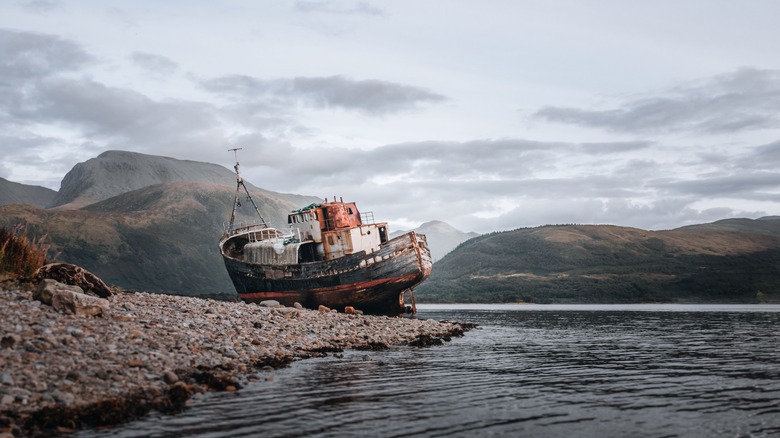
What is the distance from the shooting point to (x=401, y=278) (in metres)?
48.4

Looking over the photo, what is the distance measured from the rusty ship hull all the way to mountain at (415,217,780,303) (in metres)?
85.0

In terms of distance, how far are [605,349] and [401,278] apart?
22.6 meters

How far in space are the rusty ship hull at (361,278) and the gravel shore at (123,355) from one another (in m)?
20.5

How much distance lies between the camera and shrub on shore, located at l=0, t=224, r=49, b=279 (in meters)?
22.9

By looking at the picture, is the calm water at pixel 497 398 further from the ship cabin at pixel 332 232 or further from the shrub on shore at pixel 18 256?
the ship cabin at pixel 332 232

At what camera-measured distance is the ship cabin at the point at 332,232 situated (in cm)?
4950

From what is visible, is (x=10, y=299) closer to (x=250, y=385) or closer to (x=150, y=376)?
(x=150, y=376)

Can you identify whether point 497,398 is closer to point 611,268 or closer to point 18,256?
point 18,256

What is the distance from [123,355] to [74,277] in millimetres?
8448

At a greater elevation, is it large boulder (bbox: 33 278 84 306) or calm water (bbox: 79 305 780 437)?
large boulder (bbox: 33 278 84 306)

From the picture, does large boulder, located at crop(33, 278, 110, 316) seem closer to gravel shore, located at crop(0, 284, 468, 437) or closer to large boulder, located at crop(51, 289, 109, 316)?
large boulder, located at crop(51, 289, 109, 316)

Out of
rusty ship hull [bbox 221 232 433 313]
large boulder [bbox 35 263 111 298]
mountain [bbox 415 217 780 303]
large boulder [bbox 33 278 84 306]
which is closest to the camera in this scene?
large boulder [bbox 33 278 84 306]

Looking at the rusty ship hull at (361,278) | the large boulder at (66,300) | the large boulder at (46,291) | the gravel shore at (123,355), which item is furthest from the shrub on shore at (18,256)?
the rusty ship hull at (361,278)

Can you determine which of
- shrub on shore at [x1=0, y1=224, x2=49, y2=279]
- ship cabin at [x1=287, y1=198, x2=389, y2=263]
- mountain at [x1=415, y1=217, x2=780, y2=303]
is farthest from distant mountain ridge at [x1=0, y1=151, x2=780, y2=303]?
shrub on shore at [x1=0, y1=224, x2=49, y2=279]
